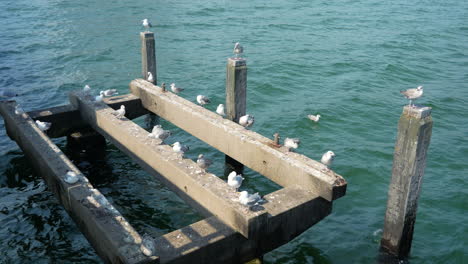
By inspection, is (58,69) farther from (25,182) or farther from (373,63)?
(373,63)

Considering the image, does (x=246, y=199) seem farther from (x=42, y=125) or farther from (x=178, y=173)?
(x=42, y=125)

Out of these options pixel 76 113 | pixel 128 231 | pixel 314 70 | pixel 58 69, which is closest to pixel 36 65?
pixel 58 69

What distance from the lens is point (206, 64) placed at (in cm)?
2134

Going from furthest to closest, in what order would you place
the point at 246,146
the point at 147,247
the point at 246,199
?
the point at 246,146
the point at 246,199
the point at 147,247

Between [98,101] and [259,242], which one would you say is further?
[98,101]

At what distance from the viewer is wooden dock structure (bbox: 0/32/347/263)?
7163 mm

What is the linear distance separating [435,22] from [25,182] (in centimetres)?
2401

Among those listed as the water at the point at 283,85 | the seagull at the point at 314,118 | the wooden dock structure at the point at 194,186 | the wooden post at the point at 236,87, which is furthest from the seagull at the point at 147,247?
the seagull at the point at 314,118

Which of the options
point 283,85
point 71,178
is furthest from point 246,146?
point 283,85

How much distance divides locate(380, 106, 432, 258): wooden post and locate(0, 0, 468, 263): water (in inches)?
37.4

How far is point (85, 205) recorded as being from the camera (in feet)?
25.1

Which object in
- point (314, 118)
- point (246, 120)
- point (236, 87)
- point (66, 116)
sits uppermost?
point (236, 87)

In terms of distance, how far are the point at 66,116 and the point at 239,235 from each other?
6592 millimetres

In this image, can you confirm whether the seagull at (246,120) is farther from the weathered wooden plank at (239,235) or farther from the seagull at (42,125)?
the seagull at (42,125)
